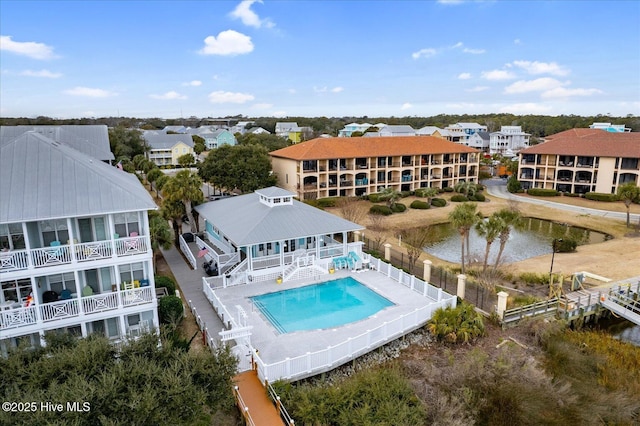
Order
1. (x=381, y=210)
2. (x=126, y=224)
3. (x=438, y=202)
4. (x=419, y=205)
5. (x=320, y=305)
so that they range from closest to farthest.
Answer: (x=126, y=224)
(x=320, y=305)
(x=381, y=210)
(x=419, y=205)
(x=438, y=202)

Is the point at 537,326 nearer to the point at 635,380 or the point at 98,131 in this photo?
the point at 635,380

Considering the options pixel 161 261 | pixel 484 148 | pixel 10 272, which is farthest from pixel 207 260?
pixel 484 148

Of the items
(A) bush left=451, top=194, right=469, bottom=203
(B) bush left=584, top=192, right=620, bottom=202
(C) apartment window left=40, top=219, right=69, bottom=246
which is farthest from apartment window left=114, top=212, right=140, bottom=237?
(B) bush left=584, top=192, right=620, bottom=202

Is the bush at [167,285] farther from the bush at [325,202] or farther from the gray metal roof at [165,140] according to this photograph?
the gray metal roof at [165,140]

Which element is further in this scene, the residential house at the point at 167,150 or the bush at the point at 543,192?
the residential house at the point at 167,150

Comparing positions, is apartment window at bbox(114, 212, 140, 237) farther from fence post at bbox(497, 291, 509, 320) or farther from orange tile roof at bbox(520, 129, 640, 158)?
orange tile roof at bbox(520, 129, 640, 158)

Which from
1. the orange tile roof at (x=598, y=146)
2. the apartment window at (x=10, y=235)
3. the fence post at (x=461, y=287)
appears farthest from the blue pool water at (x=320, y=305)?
the orange tile roof at (x=598, y=146)

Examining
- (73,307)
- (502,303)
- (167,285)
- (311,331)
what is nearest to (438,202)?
(502,303)

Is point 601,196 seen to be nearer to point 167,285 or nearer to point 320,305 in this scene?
point 320,305
